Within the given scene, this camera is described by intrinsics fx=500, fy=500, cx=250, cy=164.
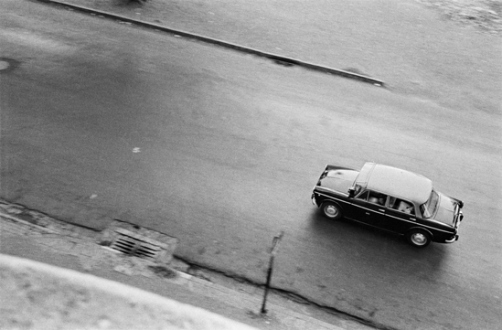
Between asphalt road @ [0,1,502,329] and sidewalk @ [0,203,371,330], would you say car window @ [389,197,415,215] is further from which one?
sidewalk @ [0,203,371,330]

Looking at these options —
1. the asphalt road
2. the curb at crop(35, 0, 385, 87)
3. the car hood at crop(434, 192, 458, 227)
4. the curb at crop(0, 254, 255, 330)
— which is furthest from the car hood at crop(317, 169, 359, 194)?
the curb at crop(35, 0, 385, 87)

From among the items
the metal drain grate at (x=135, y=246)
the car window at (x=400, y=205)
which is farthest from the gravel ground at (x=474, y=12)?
the metal drain grate at (x=135, y=246)

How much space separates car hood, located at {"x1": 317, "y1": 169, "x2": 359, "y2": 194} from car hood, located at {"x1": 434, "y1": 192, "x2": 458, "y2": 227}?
5.98ft

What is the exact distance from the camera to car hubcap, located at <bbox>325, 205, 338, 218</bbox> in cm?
1048

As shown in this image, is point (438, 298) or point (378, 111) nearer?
point (438, 298)

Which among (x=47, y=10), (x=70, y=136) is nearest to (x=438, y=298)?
(x=70, y=136)

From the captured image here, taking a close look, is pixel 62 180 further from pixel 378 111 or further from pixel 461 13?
pixel 461 13

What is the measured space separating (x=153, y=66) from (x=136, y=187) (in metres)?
5.43

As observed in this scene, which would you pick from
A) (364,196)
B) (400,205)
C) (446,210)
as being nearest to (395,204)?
(400,205)

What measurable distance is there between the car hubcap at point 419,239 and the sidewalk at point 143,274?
229 cm

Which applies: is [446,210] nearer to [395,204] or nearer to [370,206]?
[395,204]

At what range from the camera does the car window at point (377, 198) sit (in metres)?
10.0

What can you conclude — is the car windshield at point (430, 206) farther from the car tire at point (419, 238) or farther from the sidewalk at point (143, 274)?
the sidewalk at point (143, 274)

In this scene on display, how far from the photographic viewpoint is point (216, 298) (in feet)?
29.5
